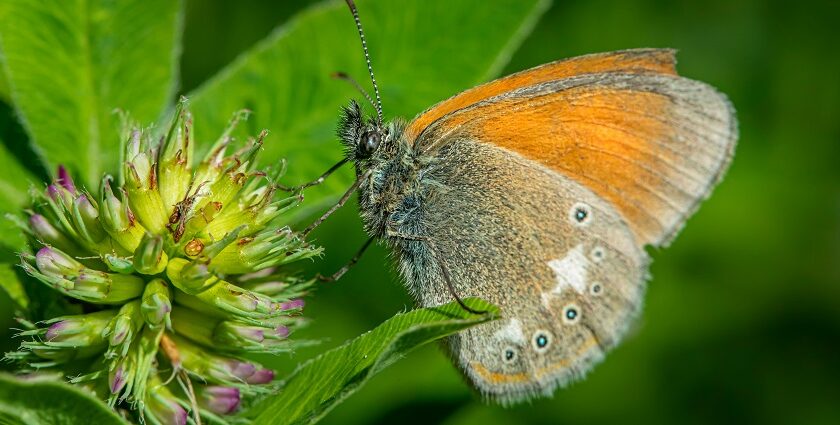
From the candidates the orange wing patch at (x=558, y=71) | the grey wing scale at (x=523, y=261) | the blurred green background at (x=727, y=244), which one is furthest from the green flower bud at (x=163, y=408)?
the blurred green background at (x=727, y=244)

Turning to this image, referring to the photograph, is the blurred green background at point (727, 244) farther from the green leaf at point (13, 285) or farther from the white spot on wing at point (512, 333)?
the green leaf at point (13, 285)

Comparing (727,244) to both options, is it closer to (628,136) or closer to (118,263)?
(628,136)

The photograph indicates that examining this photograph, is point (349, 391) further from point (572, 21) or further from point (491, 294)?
point (572, 21)

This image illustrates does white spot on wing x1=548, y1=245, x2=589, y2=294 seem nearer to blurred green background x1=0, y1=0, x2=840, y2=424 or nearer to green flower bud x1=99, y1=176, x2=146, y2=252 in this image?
blurred green background x1=0, y1=0, x2=840, y2=424

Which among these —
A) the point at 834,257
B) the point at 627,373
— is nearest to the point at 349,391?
the point at 627,373

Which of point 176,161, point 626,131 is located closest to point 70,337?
point 176,161

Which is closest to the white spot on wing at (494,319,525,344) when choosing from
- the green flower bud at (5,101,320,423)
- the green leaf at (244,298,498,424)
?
the green leaf at (244,298,498,424)
